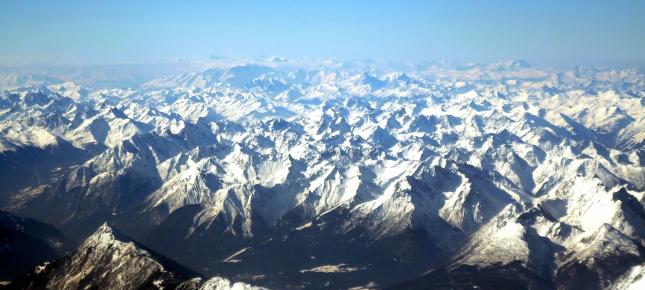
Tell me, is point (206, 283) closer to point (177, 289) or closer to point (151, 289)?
point (177, 289)

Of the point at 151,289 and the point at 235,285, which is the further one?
the point at 151,289

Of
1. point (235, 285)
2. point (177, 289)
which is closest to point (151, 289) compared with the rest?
point (177, 289)

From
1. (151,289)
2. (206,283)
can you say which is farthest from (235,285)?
(151,289)

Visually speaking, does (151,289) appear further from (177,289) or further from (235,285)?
(235,285)

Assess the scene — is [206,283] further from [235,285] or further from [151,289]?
[151,289]
